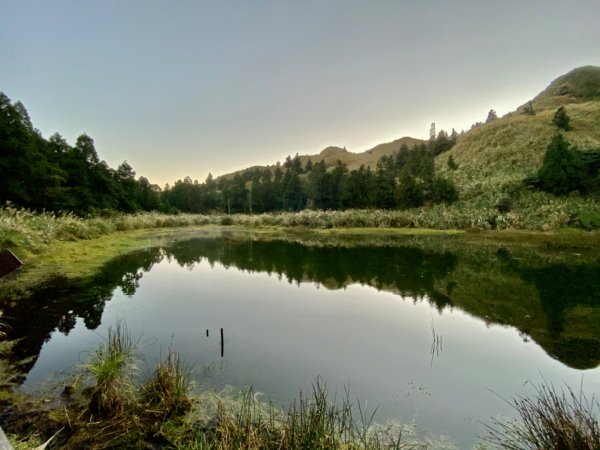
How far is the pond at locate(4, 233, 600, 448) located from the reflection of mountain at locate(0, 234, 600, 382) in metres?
0.05

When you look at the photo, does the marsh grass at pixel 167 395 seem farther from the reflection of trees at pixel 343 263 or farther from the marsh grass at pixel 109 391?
the reflection of trees at pixel 343 263

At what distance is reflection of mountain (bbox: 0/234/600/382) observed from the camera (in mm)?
6906

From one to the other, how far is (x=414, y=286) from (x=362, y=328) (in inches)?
171

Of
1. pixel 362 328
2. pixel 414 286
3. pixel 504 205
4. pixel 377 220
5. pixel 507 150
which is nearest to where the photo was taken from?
pixel 362 328

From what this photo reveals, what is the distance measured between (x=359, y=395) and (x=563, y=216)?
27.3 meters

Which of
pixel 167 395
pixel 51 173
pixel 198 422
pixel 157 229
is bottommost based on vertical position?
pixel 198 422

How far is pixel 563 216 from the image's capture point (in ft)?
80.8

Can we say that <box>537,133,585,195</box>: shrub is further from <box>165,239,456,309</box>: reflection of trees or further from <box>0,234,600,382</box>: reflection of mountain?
<box>165,239,456,309</box>: reflection of trees

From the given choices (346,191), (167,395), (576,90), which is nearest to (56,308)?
(167,395)

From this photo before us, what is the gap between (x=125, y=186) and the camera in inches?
1796

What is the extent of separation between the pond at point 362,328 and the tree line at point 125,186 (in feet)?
44.3

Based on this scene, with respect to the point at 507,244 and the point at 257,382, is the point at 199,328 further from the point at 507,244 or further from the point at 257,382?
the point at 507,244

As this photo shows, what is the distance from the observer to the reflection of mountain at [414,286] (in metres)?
6.91

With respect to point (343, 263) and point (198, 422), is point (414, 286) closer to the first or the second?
point (343, 263)
